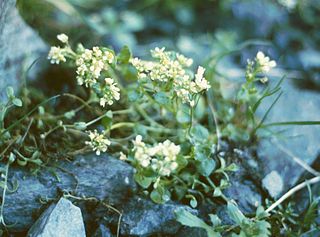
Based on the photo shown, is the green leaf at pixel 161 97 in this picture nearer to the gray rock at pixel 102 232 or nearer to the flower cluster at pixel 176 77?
the flower cluster at pixel 176 77

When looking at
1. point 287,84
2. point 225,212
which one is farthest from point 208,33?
point 225,212

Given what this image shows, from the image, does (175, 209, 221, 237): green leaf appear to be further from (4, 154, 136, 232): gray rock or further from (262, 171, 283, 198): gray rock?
(262, 171, 283, 198): gray rock

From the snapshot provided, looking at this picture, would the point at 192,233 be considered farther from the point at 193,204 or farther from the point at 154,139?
the point at 154,139

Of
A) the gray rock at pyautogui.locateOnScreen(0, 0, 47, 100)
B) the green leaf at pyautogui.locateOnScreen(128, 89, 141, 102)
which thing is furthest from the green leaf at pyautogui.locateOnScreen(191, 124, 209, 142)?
the gray rock at pyautogui.locateOnScreen(0, 0, 47, 100)

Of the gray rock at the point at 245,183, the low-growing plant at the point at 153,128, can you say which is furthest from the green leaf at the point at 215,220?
the gray rock at the point at 245,183

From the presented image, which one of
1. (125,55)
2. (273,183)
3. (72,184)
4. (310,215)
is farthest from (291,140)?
(72,184)

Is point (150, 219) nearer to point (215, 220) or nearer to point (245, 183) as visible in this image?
point (215, 220)
